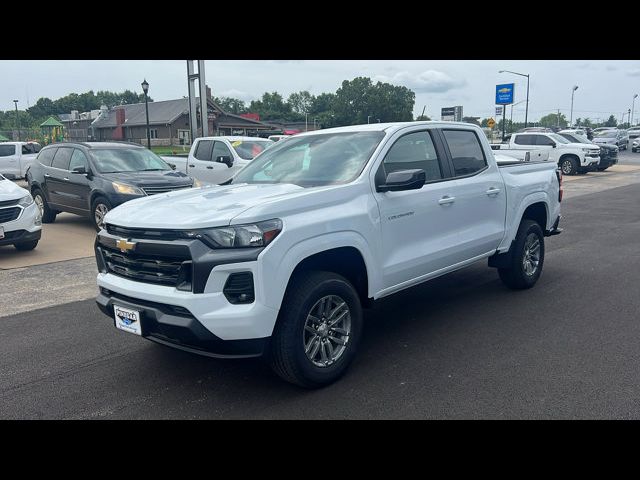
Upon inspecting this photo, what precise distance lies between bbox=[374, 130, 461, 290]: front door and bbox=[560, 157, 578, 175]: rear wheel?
67.9 feet

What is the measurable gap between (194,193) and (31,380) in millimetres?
1889

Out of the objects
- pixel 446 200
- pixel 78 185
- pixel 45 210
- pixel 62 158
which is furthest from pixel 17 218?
pixel 446 200

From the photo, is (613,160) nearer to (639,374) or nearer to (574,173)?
(574,173)

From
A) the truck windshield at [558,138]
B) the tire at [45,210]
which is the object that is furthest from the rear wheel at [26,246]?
the truck windshield at [558,138]

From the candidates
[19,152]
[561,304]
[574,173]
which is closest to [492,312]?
[561,304]

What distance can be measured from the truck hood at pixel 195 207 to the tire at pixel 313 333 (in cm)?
65

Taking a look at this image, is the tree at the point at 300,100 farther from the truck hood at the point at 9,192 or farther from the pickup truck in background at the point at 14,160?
the truck hood at the point at 9,192

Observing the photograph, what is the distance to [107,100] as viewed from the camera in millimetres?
118188

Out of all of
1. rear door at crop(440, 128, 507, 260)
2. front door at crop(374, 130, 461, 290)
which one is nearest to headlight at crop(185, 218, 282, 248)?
front door at crop(374, 130, 461, 290)

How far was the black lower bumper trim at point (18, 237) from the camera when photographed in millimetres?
8438

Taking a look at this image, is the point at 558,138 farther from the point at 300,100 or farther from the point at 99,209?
the point at 300,100

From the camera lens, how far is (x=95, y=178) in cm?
1042

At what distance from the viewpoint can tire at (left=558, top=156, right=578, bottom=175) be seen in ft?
77.3

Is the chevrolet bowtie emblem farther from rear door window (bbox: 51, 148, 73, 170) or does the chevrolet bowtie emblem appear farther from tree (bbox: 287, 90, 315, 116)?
tree (bbox: 287, 90, 315, 116)
